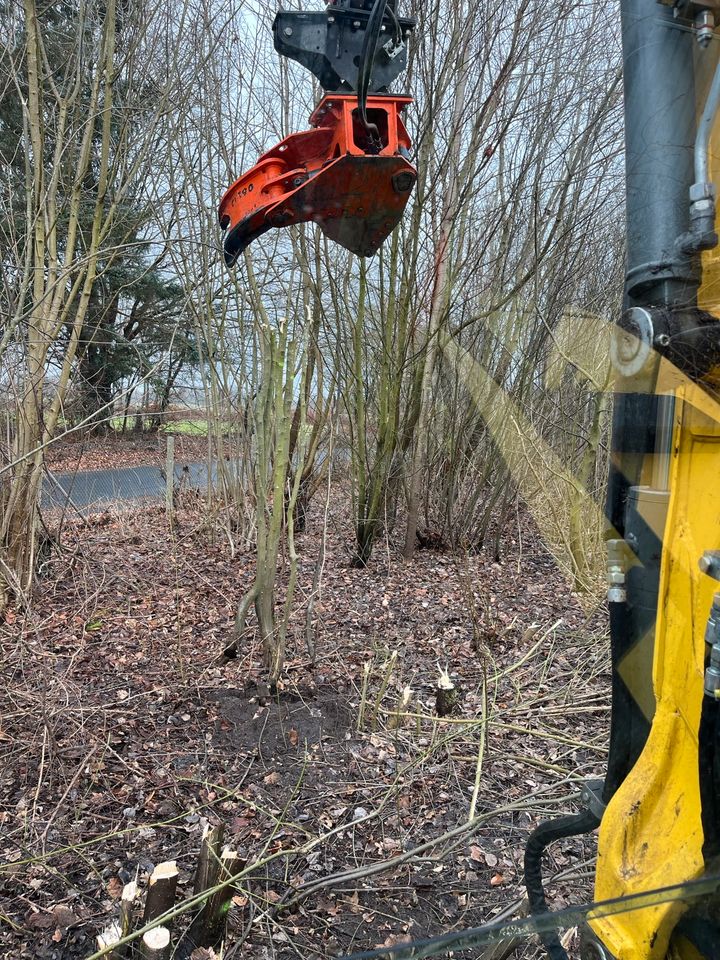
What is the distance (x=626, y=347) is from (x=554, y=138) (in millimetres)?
6731

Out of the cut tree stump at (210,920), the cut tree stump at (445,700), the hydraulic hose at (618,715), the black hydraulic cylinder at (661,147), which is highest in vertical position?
the black hydraulic cylinder at (661,147)

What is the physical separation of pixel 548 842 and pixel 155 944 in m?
1.44

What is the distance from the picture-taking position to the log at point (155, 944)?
2.23m

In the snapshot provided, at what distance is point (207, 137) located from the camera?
25.0 feet

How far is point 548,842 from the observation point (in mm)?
1721

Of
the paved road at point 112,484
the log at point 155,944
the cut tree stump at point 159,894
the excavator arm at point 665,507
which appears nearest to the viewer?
the excavator arm at point 665,507

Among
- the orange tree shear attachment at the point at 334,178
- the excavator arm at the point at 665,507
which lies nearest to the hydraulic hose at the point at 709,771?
the excavator arm at the point at 665,507

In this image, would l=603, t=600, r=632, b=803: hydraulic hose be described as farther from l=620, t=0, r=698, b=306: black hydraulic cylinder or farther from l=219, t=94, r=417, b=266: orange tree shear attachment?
l=219, t=94, r=417, b=266: orange tree shear attachment

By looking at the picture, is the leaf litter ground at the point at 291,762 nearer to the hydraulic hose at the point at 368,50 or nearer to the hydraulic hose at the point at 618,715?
the hydraulic hose at the point at 618,715

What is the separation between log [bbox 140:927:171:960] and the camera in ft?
7.32

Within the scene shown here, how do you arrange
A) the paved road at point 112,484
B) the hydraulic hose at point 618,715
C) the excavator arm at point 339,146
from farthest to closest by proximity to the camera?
the paved road at point 112,484 → the excavator arm at point 339,146 → the hydraulic hose at point 618,715

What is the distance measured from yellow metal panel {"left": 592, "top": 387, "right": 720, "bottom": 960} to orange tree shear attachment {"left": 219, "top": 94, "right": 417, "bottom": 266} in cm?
95

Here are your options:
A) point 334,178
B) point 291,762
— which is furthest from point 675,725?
point 291,762

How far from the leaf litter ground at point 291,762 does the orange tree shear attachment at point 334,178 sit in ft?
6.63
